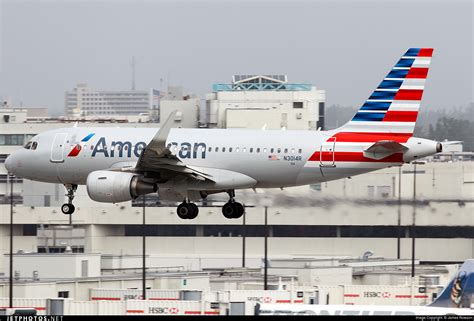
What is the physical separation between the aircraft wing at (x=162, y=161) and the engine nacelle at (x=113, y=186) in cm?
81

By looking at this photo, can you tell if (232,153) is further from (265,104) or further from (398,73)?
(265,104)

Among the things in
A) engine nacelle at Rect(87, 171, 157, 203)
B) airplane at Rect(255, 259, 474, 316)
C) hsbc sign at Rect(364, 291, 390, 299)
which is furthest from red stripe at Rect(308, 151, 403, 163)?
hsbc sign at Rect(364, 291, 390, 299)

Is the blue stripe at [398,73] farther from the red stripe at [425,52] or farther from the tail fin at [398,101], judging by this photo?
the red stripe at [425,52]

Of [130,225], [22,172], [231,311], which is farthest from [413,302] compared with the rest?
[130,225]

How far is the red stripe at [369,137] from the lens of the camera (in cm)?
7194

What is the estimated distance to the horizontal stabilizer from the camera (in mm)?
70375

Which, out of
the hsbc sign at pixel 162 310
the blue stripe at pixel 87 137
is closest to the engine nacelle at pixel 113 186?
the blue stripe at pixel 87 137

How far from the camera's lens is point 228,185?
7300cm

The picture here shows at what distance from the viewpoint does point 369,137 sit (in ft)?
237

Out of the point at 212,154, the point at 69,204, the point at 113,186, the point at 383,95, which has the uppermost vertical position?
the point at 383,95

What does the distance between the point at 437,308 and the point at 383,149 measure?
26.0ft

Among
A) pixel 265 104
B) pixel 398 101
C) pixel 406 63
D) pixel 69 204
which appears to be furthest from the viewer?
pixel 265 104

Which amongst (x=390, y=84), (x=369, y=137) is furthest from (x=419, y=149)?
(x=390, y=84)

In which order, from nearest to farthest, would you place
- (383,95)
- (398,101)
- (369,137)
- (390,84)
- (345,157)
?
(345,157)
(369,137)
(398,101)
(383,95)
(390,84)
